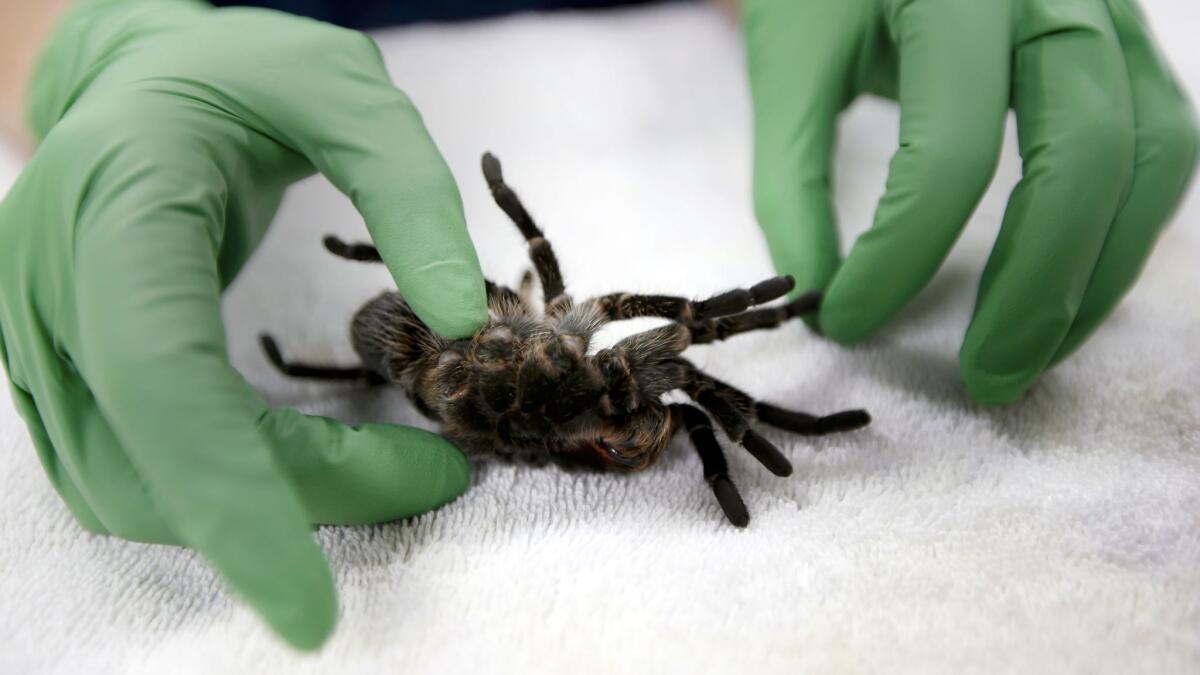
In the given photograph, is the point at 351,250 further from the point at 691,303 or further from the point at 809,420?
the point at 809,420

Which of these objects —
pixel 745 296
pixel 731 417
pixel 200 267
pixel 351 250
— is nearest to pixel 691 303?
pixel 745 296

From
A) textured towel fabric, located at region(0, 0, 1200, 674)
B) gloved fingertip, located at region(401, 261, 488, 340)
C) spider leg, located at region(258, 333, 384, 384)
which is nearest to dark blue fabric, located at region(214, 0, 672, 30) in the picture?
textured towel fabric, located at region(0, 0, 1200, 674)

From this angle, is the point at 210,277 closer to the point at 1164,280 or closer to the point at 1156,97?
the point at 1156,97

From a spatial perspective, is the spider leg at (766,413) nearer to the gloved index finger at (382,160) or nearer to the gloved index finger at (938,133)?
the gloved index finger at (938,133)

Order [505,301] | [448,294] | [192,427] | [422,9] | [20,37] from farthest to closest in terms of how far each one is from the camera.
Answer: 1. [422,9]
2. [20,37]
3. [505,301]
4. [448,294]
5. [192,427]

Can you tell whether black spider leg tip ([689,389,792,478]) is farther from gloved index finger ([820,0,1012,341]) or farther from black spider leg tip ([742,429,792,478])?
gloved index finger ([820,0,1012,341])

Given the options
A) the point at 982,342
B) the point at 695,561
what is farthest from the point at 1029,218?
the point at 695,561

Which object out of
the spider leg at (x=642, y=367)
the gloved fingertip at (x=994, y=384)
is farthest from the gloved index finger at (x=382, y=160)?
the gloved fingertip at (x=994, y=384)
